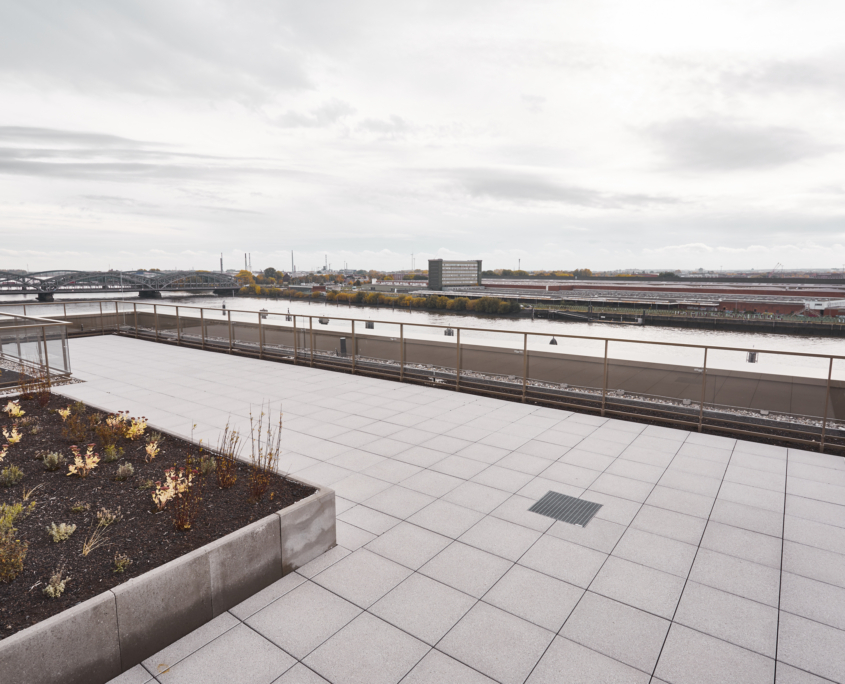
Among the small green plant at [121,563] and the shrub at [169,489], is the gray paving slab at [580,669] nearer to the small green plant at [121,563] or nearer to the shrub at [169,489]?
the small green plant at [121,563]

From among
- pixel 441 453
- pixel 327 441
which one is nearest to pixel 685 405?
pixel 441 453

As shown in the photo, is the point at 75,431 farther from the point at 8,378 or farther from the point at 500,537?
the point at 8,378

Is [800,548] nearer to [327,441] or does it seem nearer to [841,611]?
[841,611]

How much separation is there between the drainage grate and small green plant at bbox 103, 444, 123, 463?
417 centimetres

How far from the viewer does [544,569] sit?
12.2ft

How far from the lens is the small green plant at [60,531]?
327cm

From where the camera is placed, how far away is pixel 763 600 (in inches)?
134

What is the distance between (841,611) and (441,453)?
12.8ft

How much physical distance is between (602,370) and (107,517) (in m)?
7.10

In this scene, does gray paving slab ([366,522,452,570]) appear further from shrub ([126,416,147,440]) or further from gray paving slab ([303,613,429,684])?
shrub ([126,416,147,440])

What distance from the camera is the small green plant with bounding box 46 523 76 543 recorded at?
3.27 meters

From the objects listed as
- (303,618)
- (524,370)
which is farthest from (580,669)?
(524,370)

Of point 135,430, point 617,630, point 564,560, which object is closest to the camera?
point 617,630

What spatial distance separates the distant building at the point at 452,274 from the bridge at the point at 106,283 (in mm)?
54677
